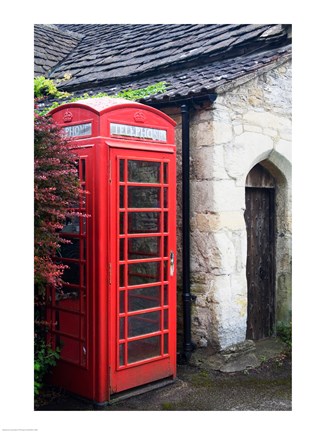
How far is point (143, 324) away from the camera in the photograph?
5.02 m

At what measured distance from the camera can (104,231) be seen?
185 inches

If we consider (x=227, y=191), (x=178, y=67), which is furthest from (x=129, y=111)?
(x=178, y=67)

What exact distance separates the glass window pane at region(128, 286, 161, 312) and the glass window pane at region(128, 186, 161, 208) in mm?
770

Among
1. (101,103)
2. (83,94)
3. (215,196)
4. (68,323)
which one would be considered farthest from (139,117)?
(83,94)

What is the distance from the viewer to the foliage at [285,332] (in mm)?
6819

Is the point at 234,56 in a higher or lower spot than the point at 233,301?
higher

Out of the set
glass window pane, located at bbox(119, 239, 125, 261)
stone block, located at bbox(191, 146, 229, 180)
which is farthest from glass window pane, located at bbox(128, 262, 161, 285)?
stone block, located at bbox(191, 146, 229, 180)

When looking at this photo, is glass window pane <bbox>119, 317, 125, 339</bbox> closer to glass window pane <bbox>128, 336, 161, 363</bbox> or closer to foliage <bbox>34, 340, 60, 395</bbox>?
glass window pane <bbox>128, 336, 161, 363</bbox>

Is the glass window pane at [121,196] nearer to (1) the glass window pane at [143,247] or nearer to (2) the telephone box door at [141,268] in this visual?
(2) the telephone box door at [141,268]

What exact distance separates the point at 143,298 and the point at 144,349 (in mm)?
482

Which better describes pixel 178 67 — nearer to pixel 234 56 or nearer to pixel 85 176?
pixel 234 56

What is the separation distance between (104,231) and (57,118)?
4.20 feet

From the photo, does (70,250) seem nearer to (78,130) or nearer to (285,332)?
(78,130)

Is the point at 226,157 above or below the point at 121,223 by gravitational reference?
above
